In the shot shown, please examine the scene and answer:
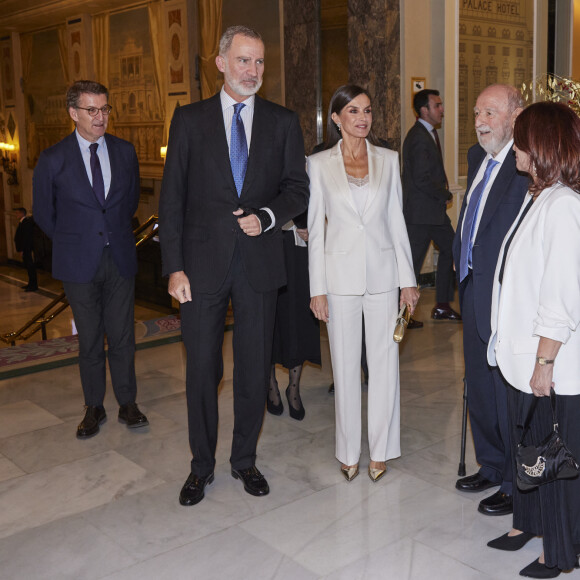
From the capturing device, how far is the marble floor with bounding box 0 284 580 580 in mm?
3186

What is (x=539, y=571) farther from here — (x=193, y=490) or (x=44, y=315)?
(x=44, y=315)

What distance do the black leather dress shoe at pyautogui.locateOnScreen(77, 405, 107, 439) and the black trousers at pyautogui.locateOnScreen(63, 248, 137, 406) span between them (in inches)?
1.9

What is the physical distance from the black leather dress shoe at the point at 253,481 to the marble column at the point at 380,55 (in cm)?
525

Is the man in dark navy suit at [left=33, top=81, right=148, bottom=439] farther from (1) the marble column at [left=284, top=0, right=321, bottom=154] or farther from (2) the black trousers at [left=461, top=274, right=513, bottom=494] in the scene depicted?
(1) the marble column at [left=284, top=0, right=321, bottom=154]

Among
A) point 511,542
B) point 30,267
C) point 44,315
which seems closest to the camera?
point 511,542

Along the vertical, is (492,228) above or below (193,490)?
above

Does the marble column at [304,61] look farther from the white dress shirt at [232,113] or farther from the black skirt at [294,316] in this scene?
the white dress shirt at [232,113]

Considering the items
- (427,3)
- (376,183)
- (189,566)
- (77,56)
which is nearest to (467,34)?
(427,3)

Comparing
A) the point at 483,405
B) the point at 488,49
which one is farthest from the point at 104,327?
the point at 488,49

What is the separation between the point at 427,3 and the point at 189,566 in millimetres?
7171

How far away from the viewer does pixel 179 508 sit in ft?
12.1

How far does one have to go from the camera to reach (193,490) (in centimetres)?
376

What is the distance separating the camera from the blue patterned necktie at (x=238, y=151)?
3.59 m

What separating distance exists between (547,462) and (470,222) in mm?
Result: 1228
